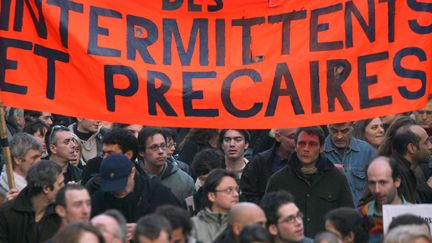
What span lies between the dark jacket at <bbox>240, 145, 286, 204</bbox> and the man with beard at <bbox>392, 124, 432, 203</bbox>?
1246 millimetres

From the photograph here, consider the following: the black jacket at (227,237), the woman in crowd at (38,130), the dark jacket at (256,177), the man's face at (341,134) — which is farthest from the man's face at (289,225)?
the woman in crowd at (38,130)

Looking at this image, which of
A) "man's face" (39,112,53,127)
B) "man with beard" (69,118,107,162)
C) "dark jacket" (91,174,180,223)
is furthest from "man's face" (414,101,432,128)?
"dark jacket" (91,174,180,223)

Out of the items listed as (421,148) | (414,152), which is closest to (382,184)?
(414,152)

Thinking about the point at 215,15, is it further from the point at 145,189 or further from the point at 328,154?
the point at 328,154

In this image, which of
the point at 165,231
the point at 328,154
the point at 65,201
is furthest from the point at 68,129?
the point at 165,231

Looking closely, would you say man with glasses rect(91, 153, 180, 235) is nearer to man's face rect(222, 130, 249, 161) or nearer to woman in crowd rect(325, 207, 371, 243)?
woman in crowd rect(325, 207, 371, 243)

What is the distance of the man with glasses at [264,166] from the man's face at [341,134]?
815mm

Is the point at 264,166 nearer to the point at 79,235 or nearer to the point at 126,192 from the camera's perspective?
the point at 126,192

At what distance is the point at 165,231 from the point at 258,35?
2.71 metres

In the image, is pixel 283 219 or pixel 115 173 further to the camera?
pixel 115 173

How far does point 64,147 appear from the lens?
49.8 feet

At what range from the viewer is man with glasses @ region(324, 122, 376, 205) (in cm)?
1500

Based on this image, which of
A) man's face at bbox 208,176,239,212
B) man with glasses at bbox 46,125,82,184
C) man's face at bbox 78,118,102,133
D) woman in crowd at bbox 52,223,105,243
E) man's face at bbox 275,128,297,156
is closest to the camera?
woman in crowd at bbox 52,223,105,243

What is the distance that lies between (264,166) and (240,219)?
9.39 ft
